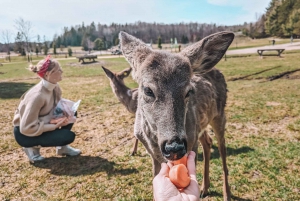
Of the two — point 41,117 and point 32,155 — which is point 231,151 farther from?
point 32,155

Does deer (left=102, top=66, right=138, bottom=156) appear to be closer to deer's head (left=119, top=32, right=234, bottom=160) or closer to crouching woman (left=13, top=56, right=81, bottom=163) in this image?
crouching woman (left=13, top=56, right=81, bottom=163)

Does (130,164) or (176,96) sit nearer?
(176,96)

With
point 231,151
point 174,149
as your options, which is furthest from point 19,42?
point 174,149

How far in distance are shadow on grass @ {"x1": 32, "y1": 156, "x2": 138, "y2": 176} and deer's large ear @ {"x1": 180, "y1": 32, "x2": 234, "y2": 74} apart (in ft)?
9.86

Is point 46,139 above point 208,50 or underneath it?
underneath

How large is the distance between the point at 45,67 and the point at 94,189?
2.83 metres

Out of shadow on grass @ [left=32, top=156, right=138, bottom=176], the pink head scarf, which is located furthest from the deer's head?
the pink head scarf

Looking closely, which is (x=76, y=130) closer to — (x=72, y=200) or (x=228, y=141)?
(x=72, y=200)

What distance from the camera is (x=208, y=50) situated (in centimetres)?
333

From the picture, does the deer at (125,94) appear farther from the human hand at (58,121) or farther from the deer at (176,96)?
the deer at (176,96)

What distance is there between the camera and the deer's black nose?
2.28 metres

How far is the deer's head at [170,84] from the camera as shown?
2.39m

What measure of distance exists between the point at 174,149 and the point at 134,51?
5.62ft

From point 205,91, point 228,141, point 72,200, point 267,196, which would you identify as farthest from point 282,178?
point 72,200
